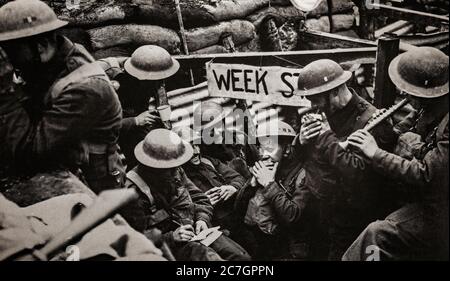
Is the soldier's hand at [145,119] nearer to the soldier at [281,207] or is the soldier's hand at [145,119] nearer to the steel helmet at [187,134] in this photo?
the steel helmet at [187,134]

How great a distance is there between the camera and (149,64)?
11.4ft

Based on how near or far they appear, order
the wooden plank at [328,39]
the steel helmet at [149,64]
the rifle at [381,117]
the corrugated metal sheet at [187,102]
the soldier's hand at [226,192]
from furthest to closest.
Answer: the wooden plank at [328,39] → the corrugated metal sheet at [187,102] → the soldier's hand at [226,192] → the steel helmet at [149,64] → the rifle at [381,117]

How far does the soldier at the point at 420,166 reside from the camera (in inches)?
98.3

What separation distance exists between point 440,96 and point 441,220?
719 mm

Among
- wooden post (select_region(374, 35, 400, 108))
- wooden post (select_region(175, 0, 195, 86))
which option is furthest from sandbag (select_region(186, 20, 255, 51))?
wooden post (select_region(374, 35, 400, 108))

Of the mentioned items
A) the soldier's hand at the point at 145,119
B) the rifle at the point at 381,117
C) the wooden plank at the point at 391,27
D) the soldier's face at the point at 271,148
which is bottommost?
the soldier's face at the point at 271,148

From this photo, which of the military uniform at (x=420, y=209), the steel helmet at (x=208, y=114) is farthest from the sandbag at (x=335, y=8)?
the military uniform at (x=420, y=209)

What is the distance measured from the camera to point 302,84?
309 cm

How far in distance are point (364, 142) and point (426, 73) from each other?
20.6 inches

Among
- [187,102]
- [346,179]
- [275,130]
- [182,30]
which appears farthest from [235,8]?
[346,179]

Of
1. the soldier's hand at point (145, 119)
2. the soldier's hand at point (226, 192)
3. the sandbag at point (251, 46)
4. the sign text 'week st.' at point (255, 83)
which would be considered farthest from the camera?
the sandbag at point (251, 46)

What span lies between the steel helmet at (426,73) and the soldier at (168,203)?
1542 millimetres

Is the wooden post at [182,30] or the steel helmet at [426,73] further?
the wooden post at [182,30]
